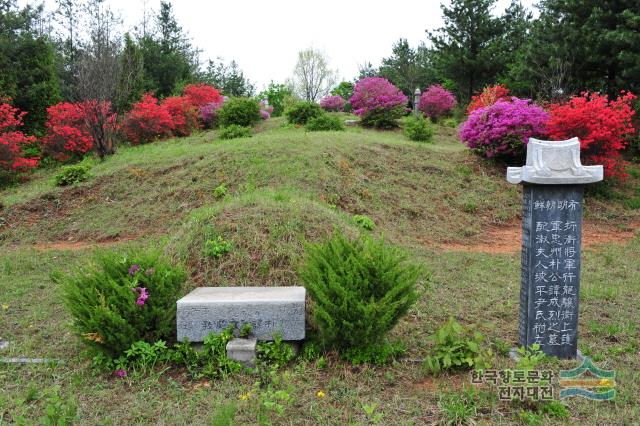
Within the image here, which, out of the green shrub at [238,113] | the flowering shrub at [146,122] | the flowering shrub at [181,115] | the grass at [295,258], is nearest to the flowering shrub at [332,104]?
the green shrub at [238,113]

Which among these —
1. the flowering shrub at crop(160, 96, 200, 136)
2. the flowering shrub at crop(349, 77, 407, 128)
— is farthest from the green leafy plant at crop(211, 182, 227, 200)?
the flowering shrub at crop(349, 77, 407, 128)

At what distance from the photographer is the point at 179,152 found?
40.8ft

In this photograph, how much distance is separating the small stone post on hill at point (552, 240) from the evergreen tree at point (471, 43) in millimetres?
20136

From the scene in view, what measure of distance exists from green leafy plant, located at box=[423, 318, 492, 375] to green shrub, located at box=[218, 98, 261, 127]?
46.8ft

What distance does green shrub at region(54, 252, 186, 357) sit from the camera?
147 inches

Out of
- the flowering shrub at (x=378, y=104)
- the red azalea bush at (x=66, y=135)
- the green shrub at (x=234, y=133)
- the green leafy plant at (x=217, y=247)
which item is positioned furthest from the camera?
the flowering shrub at (x=378, y=104)

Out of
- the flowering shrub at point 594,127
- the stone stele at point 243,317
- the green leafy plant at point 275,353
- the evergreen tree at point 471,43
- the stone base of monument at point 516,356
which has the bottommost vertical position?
the stone base of monument at point 516,356

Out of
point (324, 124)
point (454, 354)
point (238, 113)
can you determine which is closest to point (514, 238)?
point (454, 354)

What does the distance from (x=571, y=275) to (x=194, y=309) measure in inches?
114

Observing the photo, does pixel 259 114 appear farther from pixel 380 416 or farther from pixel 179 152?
pixel 380 416

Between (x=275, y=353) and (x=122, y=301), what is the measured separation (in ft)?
3.93

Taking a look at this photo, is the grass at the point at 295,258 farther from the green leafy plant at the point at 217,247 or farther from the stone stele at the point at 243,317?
the stone stele at the point at 243,317

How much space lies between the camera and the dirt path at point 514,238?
8445 millimetres

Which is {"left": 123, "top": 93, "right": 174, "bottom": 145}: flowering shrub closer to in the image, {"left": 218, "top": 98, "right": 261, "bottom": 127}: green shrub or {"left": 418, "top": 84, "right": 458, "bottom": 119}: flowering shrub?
{"left": 218, "top": 98, "right": 261, "bottom": 127}: green shrub
